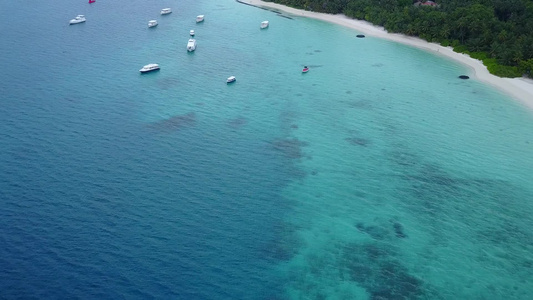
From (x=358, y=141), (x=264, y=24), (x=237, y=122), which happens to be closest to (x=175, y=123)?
(x=237, y=122)

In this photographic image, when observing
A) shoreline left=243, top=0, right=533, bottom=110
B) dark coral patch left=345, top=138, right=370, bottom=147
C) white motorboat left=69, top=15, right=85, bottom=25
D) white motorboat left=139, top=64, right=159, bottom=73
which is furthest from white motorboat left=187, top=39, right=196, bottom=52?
dark coral patch left=345, top=138, right=370, bottom=147

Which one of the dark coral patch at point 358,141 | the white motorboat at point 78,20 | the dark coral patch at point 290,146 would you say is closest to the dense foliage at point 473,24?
the dark coral patch at point 358,141

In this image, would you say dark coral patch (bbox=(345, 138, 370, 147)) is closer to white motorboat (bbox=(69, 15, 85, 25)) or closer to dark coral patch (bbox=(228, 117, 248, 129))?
dark coral patch (bbox=(228, 117, 248, 129))

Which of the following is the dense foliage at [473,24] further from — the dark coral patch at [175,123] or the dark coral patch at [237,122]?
the dark coral patch at [175,123]

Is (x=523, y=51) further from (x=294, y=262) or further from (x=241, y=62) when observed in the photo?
(x=294, y=262)

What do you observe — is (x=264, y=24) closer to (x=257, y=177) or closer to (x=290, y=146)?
(x=290, y=146)
